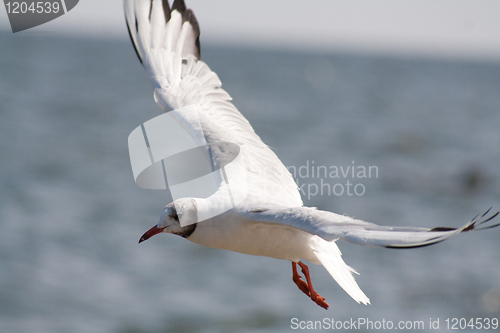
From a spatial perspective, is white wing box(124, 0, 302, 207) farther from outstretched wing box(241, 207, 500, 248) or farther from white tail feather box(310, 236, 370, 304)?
outstretched wing box(241, 207, 500, 248)

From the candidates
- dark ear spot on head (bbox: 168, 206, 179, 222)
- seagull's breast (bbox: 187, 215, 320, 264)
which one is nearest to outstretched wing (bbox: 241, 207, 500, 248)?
seagull's breast (bbox: 187, 215, 320, 264)

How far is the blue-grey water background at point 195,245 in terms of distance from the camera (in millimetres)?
19469

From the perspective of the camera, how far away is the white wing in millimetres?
Answer: 6621

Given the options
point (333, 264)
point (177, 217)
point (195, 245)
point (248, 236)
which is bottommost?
point (195, 245)

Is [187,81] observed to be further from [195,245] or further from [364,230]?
[195,245]

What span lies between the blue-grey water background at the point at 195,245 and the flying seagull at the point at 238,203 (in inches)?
206

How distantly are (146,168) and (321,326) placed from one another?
1636 centimetres

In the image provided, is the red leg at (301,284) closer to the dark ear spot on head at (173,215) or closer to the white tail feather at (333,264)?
the white tail feather at (333,264)

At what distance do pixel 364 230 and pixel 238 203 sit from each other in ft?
5.29

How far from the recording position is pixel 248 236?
525 cm

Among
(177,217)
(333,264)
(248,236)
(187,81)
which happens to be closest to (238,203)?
(248,236)

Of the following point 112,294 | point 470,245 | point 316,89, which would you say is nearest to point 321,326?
point 112,294

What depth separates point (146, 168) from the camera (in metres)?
6.30

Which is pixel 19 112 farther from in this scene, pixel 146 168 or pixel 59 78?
pixel 146 168
